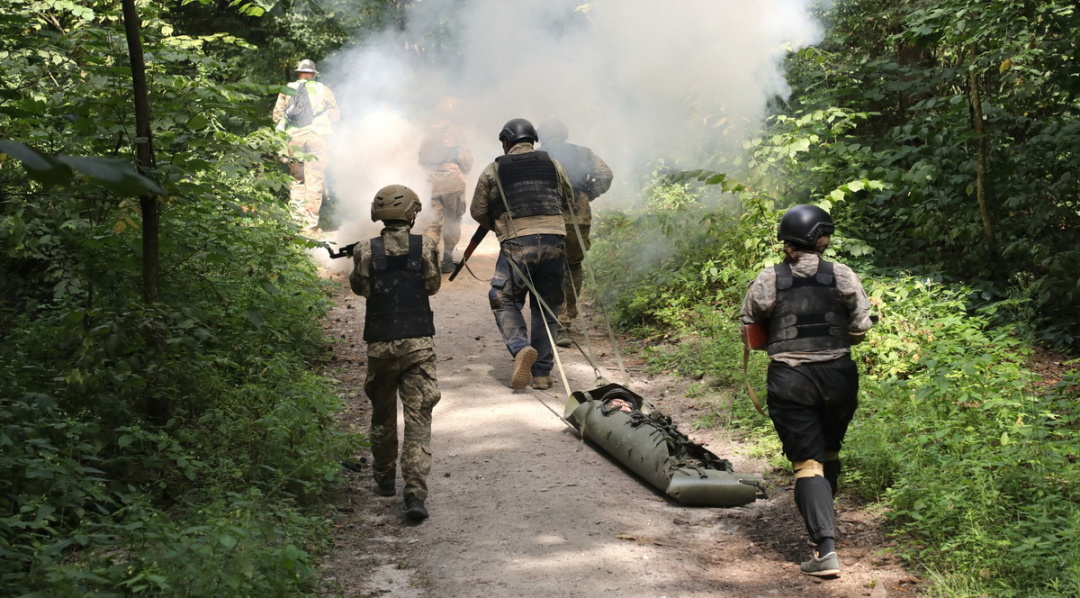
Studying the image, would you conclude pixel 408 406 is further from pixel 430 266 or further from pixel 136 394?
pixel 136 394

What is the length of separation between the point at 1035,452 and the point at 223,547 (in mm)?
4132

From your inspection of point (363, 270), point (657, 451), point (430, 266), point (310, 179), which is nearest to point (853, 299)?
point (657, 451)

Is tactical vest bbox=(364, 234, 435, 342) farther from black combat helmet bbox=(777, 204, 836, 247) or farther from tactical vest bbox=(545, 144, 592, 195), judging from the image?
tactical vest bbox=(545, 144, 592, 195)

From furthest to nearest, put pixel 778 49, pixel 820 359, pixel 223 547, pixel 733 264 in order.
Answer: pixel 778 49, pixel 733 264, pixel 820 359, pixel 223 547

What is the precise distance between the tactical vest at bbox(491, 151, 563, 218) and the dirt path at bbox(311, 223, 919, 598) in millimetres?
1779

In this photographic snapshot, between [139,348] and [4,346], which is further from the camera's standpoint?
[4,346]

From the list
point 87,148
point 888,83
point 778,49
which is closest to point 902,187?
point 888,83

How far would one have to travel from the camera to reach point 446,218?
13.2 metres

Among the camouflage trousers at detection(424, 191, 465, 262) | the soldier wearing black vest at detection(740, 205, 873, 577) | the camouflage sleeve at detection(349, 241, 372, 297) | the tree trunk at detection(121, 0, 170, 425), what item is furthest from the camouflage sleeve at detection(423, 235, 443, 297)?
the camouflage trousers at detection(424, 191, 465, 262)

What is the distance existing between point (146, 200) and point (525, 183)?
374cm

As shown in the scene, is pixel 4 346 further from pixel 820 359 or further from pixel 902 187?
pixel 902 187

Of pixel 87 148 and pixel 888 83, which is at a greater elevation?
pixel 888 83

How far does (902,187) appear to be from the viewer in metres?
9.22

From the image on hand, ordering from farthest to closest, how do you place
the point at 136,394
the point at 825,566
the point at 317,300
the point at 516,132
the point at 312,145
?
the point at 312,145, the point at 317,300, the point at 516,132, the point at 136,394, the point at 825,566
